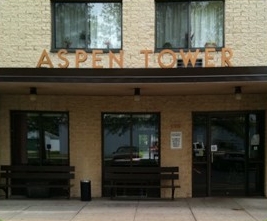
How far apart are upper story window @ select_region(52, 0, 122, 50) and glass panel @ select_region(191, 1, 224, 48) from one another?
2293mm

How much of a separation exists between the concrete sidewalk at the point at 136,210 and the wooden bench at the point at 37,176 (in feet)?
1.42

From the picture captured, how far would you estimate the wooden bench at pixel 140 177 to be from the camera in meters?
11.1

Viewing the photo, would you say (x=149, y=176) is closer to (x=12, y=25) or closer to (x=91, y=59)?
(x=91, y=59)

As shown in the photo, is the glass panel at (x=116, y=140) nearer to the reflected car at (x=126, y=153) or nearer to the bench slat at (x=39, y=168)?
the reflected car at (x=126, y=153)

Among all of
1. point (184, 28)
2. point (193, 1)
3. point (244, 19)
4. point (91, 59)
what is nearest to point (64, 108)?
point (91, 59)

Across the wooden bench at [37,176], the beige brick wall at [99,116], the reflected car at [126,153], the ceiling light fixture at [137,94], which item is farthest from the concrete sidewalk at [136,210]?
the ceiling light fixture at [137,94]

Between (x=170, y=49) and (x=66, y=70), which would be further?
(x=170, y=49)

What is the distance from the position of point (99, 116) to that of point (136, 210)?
3205mm

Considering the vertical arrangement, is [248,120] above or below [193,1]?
below

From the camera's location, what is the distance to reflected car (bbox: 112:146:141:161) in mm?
11719

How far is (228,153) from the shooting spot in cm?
1166

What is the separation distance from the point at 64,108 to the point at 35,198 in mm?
2785

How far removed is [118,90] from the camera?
10.4 m

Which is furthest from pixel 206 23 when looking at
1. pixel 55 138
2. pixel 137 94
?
pixel 55 138
